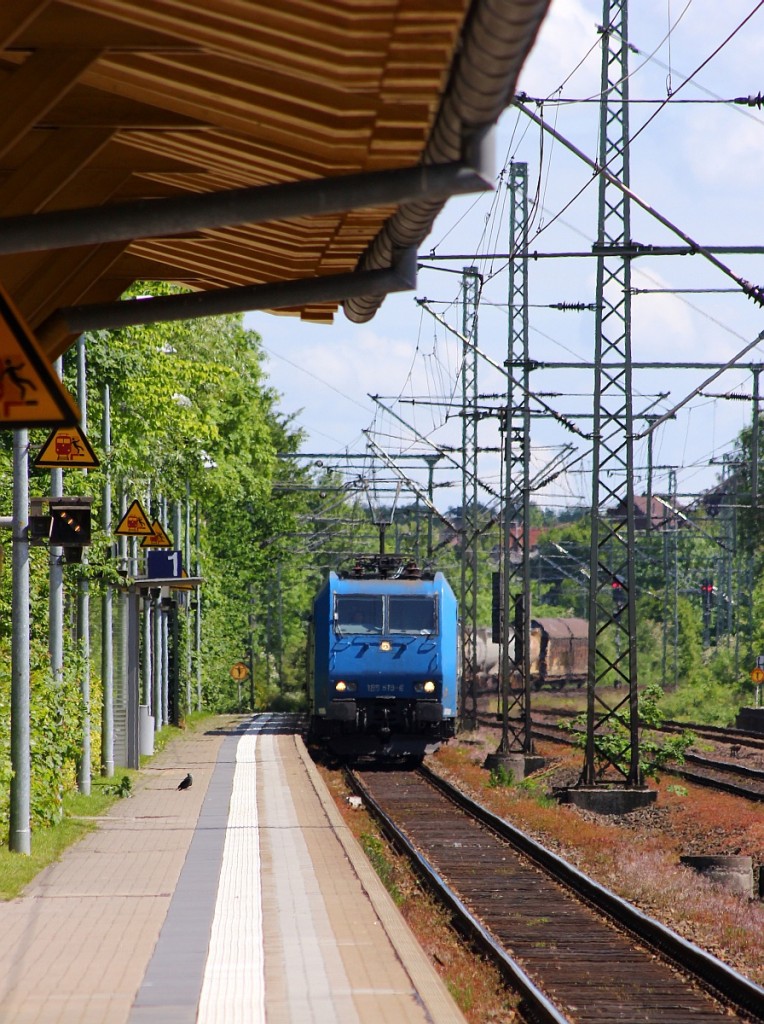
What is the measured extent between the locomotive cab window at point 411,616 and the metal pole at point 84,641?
810 cm

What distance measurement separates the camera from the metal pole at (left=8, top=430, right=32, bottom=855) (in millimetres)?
15156

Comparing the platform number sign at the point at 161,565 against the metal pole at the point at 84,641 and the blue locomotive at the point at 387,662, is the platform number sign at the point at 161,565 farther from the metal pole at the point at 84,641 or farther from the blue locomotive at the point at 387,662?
the metal pole at the point at 84,641

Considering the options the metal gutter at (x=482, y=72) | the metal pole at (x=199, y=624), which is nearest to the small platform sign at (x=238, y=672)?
the metal pole at (x=199, y=624)

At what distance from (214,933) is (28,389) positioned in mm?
6437

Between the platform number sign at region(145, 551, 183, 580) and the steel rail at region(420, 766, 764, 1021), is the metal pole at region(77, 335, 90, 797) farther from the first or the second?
the steel rail at region(420, 766, 764, 1021)

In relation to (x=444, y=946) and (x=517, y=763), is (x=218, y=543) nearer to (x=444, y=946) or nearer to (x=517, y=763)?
(x=517, y=763)

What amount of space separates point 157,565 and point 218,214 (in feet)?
74.1

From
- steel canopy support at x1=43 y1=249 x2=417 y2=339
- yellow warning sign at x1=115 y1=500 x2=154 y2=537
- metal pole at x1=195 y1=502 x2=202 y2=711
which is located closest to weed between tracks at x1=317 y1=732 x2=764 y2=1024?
yellow warning sign at x1=115 y1=500 x2=154 y2=537

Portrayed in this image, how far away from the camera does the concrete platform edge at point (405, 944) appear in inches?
352

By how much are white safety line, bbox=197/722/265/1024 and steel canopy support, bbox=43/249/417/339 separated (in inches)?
145

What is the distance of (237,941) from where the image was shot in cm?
1084

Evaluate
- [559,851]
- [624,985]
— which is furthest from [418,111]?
[559,851]

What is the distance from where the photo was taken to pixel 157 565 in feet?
89.4

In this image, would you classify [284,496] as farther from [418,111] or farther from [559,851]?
[418,111]
